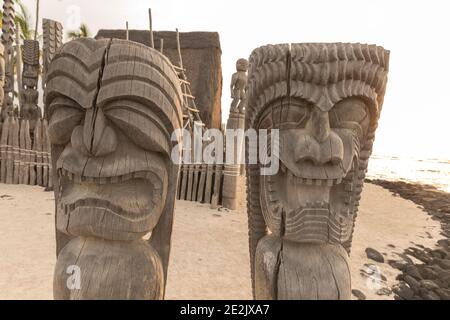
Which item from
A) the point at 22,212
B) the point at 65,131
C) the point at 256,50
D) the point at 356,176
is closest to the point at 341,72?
the point at 256,50

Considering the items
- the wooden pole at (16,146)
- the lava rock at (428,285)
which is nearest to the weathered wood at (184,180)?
the wooden pole at (16,146)

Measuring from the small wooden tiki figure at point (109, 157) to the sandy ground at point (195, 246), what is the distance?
2.00 m

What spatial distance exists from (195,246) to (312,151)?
11.5 feet

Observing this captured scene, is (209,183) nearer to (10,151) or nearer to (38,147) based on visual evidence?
(38,147)

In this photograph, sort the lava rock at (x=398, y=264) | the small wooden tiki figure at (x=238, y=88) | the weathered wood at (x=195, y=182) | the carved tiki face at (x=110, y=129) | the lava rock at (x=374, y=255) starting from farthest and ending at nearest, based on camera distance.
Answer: the weathered wood at (x=195, y=182), the small wooden tiki figure at (x=238, y=88), the lava rock at (x=374, y=255), the lava rock at (x=398, y=264), the carved tiki face at (x=110, y=129)

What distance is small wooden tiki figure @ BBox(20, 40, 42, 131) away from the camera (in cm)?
821

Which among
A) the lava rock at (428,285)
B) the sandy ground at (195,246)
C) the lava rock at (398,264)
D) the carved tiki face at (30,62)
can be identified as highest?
the carved tiki face at (30,62)

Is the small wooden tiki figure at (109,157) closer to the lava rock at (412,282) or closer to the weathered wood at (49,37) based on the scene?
the lava rock at (412,282)

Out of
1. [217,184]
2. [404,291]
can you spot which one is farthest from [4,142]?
[404,291]

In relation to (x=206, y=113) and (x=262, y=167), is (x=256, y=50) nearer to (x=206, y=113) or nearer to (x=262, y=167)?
(x=262, y=167)

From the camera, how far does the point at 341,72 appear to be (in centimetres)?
→ 127

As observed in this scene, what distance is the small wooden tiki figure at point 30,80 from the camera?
323 inches

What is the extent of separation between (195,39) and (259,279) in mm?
9293

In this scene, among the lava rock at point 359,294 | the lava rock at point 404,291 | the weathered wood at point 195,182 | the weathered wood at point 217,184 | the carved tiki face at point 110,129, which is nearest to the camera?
the carved tiki face at point 110,129
